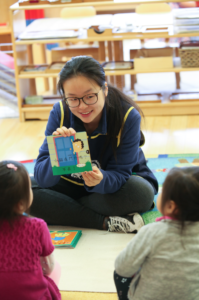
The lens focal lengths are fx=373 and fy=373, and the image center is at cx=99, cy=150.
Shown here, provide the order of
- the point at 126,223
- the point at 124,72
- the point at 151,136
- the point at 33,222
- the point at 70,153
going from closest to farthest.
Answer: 1. the point at 33,222
2. the point at 70,153
3. the point at 126,223
4. the point at 151,136
5. the point at 124,72

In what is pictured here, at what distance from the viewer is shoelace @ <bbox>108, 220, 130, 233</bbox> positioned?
1.46 m

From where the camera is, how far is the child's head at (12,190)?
35.2 inches

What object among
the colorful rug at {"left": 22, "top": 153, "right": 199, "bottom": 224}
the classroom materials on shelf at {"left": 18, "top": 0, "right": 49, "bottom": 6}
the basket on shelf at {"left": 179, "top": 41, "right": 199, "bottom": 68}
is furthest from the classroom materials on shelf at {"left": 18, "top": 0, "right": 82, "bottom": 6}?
the colorful rug at {"left": 22, "top": 153, "right": 199, "bottom": 224}

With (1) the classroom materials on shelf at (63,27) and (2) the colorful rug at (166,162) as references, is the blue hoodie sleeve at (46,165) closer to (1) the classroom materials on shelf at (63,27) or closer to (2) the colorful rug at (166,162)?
(2) the colorful rug at (166,162)

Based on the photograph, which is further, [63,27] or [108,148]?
[63,27]

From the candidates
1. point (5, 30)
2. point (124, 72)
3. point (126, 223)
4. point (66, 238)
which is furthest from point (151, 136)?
point (5, 30)

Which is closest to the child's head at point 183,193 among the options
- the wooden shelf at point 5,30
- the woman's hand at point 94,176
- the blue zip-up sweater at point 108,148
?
the woman's hand at point 94,176

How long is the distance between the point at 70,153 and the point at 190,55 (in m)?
1.91

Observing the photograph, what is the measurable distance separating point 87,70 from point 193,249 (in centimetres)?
68

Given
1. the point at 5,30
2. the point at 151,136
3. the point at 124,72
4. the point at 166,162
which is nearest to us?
the point at 166,162

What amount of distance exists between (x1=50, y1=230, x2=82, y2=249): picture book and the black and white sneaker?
131mm

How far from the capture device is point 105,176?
4.41 ft

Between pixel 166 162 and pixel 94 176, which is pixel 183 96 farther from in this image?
pixel 94 176

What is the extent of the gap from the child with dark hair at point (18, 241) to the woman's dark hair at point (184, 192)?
1.11 feet
